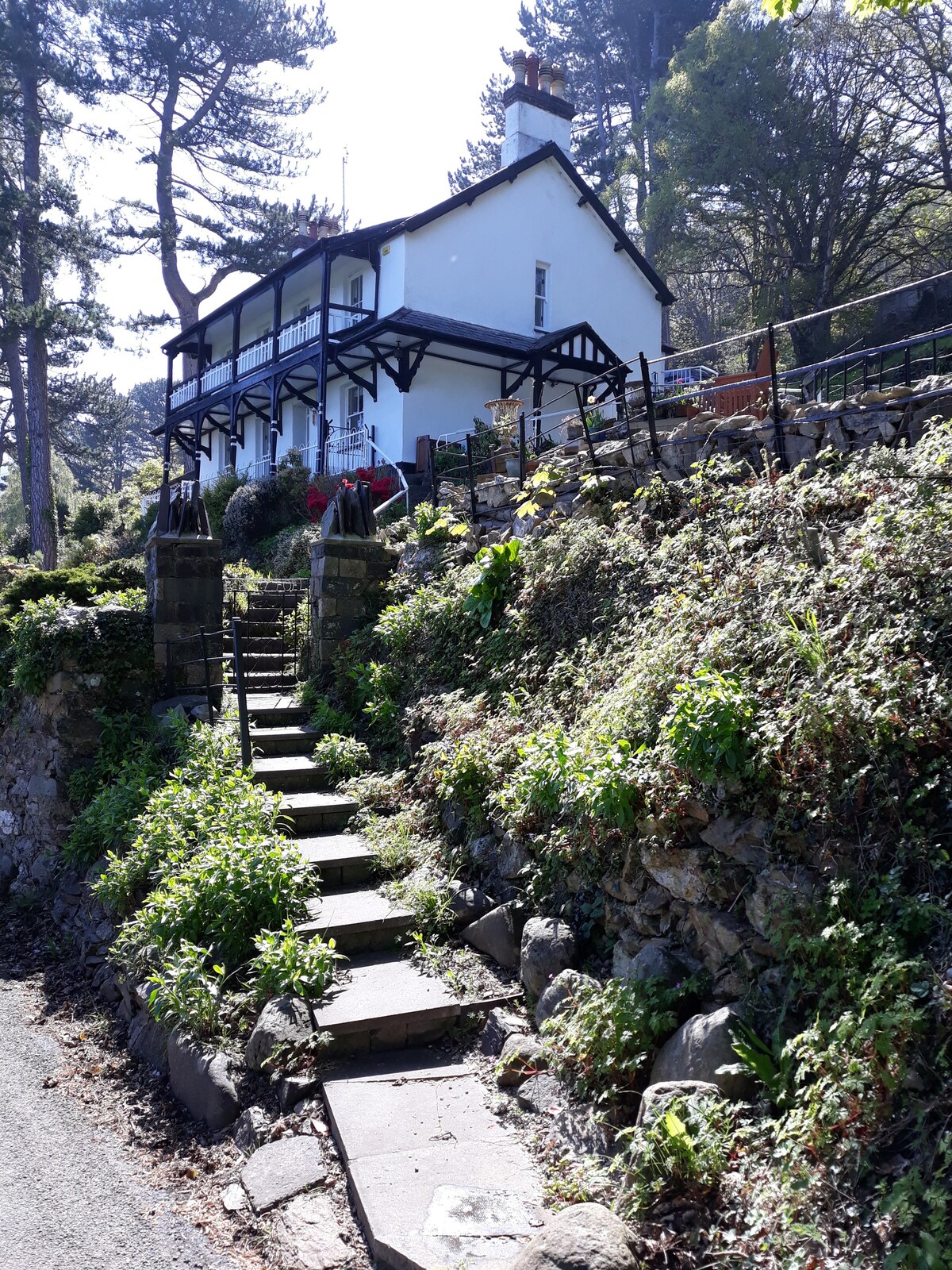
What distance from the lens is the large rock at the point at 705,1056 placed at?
346cm

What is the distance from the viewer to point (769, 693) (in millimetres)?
4387

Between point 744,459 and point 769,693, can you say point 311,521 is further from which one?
point 769,693

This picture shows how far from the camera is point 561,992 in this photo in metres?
4.55

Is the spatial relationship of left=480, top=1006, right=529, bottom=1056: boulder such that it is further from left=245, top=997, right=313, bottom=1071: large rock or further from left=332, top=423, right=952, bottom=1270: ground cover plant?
left=245, top=997, right=313, bottom=1071: large rock

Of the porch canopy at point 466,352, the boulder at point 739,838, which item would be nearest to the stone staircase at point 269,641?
the boulder at point 739,838

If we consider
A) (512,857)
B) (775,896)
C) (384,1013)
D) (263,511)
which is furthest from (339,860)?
(263,511)

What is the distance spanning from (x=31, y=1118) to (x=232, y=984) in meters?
1.21

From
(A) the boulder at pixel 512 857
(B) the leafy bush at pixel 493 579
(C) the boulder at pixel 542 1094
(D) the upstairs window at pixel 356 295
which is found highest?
(D) the upstairs window at pixel 356 295

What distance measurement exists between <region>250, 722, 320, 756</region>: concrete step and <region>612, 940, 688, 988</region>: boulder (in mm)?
4302

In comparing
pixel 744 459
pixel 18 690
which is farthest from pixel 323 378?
pixel 744 459

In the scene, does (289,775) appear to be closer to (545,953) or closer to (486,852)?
(486,852)

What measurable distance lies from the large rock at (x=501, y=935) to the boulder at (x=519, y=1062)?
0.72 meters

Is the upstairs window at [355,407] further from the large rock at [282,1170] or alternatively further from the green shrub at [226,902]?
the large rock at [282,1170]

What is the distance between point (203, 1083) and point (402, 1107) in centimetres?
116
